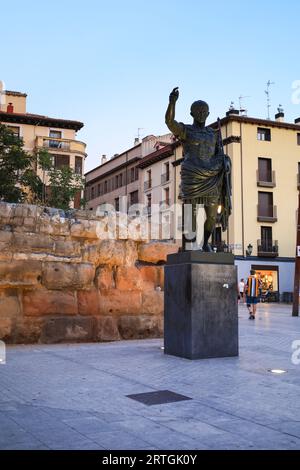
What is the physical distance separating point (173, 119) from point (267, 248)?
36.5m

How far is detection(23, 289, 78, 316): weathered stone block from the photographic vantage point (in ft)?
29.0

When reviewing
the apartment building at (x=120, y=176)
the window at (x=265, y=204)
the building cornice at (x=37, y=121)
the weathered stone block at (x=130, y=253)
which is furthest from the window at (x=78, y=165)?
the weathered stone block at (x=130, y=253)

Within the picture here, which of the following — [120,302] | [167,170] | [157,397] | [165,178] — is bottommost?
[157,397]

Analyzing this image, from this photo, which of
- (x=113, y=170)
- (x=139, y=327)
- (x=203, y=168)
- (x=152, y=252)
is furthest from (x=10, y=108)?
(x=203, y=168)

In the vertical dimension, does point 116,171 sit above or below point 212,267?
above

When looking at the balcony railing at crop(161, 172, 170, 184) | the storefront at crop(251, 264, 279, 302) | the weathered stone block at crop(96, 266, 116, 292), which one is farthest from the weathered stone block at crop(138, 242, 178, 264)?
the balcony railing at crop(161, 172, 170, 184)

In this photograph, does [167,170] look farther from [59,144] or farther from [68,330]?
[68,330]

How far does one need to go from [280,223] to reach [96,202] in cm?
3158

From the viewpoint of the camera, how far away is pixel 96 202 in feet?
227

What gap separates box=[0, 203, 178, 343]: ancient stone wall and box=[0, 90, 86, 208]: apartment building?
41.1 m

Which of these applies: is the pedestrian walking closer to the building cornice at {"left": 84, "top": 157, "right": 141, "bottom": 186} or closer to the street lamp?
the street lamp

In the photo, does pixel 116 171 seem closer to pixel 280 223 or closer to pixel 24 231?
pixel 280 223

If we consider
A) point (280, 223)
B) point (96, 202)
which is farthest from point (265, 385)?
point (96, 202)

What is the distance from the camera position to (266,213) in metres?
43.4
